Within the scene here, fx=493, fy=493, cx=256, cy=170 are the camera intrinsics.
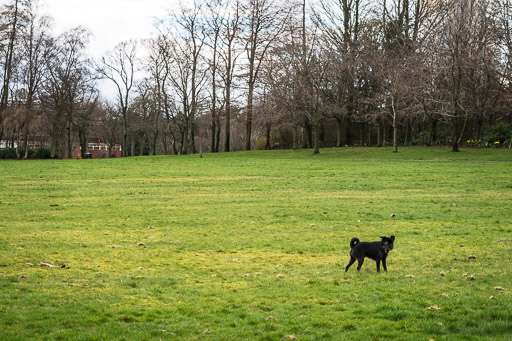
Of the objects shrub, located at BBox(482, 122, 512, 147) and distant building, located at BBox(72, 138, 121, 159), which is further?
distant building, located at BBox(72, 138, 121, 159)

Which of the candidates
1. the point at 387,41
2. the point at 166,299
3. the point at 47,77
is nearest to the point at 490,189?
the point at 166,299

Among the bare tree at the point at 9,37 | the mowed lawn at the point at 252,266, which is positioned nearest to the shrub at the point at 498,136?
the mowed lawn at the point at 252,266

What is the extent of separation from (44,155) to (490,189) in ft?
163

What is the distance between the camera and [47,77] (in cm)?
5988

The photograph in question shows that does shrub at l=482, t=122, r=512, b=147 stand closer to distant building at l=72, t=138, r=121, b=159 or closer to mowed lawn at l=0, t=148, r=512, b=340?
mowed lawn at l=0, t=148, r=512, b=340

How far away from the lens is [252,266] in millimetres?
9492

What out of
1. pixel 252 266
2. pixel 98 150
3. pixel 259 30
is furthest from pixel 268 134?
pixel 252 266

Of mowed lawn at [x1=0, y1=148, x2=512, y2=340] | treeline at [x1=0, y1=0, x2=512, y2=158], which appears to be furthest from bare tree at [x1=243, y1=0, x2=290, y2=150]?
mowed lawn at [x1=0, y1=148, x2=512, y2=340]

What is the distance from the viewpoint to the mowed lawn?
6.26 meters

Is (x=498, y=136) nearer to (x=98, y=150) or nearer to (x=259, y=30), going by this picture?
(x=259, y=30)

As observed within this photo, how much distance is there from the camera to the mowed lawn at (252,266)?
20.5 ft

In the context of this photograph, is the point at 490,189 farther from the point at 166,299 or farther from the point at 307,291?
the point at 166,299

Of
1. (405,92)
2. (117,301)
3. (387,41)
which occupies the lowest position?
(117,301)

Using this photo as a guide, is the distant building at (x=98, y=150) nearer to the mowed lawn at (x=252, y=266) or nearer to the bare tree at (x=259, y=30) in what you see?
the bare tree at (x=259, y=30)
